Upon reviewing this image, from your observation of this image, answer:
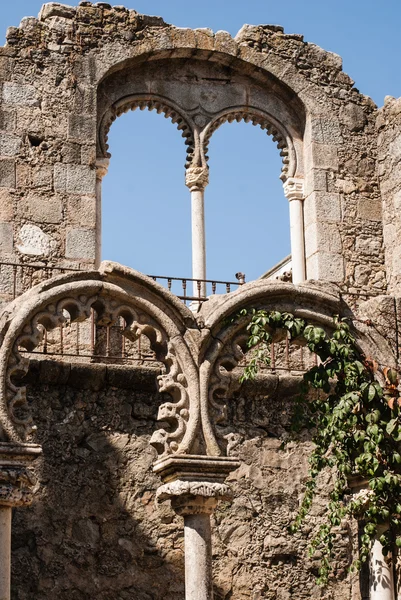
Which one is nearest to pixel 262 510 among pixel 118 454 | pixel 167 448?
pixel 118 454

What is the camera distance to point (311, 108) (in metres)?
13.9

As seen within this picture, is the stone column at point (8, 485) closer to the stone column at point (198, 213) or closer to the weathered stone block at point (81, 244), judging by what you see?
the weathered stone block at point (81, 244)

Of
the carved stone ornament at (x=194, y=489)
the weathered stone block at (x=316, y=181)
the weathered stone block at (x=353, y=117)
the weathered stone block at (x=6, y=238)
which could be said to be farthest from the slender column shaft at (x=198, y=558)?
the weathered stone block at (x=353, y=117)

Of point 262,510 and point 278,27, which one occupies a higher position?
point 278,27

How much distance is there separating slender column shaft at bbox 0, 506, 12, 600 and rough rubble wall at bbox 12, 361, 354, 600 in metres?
1.72

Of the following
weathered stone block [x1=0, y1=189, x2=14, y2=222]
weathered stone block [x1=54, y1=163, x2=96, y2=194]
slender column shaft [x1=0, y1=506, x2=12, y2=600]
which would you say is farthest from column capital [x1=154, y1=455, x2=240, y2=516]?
weathered stone block [x1=54, y1=163, x2=96, y2=194]

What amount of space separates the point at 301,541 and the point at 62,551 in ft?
7.56

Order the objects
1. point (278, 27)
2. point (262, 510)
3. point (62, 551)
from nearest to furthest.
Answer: point (62, 551) → point (262, 510) → point (278, 27)

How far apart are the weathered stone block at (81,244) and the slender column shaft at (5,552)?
12.6ft

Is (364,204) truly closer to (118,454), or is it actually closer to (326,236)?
(326,236)

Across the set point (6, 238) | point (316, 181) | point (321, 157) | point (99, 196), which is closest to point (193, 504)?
point (6, 238)

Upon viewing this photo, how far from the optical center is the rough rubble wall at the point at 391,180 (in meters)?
13.5

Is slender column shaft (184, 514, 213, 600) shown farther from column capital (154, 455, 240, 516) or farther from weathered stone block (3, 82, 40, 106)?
weathered stone block (3, 82, 40, 106)

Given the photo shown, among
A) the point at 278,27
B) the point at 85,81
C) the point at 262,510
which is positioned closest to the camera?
the point at 262,510
